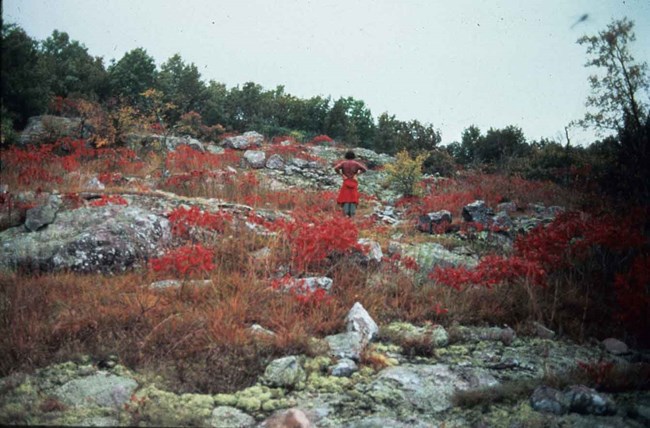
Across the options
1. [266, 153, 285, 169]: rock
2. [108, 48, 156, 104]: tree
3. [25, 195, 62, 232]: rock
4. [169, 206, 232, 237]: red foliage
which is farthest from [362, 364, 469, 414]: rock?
[108, 48, 156, 104]: tree

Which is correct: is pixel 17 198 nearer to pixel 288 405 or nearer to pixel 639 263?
pixel 288 405

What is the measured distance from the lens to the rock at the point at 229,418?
9.14 ft

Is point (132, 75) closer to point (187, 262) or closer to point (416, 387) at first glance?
point (187, 262)

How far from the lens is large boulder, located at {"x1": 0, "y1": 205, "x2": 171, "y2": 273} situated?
523 centimetres

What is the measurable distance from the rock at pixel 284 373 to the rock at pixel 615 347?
3.41 meters

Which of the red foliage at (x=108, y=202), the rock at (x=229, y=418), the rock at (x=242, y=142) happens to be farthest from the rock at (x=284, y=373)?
the rock at (x=242, y=142)

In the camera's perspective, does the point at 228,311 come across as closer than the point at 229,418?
No

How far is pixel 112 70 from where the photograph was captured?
22359 mm

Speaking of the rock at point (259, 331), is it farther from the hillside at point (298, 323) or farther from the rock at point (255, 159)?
the rock at point (255, 159)

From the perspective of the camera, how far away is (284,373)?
331 centimetres

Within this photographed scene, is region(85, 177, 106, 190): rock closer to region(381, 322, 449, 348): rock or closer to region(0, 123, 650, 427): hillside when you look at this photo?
region(0, 123, 650, 427): hillside

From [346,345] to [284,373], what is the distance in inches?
31.7

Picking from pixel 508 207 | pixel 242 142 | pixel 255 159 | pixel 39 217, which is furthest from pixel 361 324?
pixel 242 142

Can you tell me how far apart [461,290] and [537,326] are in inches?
38.6
